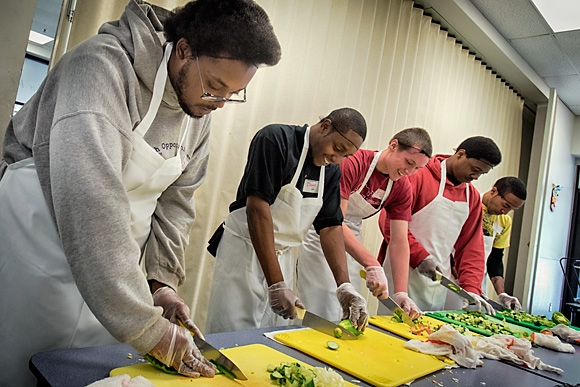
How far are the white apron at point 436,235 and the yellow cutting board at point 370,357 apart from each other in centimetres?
122

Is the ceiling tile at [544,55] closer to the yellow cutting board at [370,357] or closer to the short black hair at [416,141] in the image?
the short black hair at [416,141]

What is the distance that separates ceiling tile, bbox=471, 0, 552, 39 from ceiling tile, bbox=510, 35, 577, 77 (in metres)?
0.16

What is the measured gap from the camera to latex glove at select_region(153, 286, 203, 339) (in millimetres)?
1247

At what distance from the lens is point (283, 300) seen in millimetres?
1784

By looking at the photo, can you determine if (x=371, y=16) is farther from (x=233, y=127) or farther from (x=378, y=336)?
(x=378, y=336)

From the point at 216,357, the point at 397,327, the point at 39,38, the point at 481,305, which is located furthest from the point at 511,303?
the point at 39,38

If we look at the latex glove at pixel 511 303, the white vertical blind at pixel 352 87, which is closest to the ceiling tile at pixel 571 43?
the white vertical blind at pixel 352 87

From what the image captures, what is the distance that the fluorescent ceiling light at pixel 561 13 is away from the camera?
12.4 feet

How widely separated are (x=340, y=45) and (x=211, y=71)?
2515 mm

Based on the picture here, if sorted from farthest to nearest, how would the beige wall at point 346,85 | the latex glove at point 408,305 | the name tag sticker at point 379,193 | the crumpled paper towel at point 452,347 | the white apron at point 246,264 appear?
the beige wall at point 346,85 < the name tag sticker at point 379,193 < the latex glove at point 408,305 < the white apron at point 246,264 < the crumpled paper towel at point 452,347

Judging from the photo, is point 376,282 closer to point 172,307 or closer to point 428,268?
point 428,268

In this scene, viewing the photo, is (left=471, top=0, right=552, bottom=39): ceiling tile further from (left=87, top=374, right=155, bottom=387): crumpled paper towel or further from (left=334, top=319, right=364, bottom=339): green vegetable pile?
(left=87, top=374, right=155, bottom=387): crumpled paper towel

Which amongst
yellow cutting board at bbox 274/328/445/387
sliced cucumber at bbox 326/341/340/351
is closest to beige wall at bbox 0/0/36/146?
yellow cutting board at bbox 274/328/445/387

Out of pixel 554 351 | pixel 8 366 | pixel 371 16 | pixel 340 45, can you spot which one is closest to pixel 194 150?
pixel 8 366
